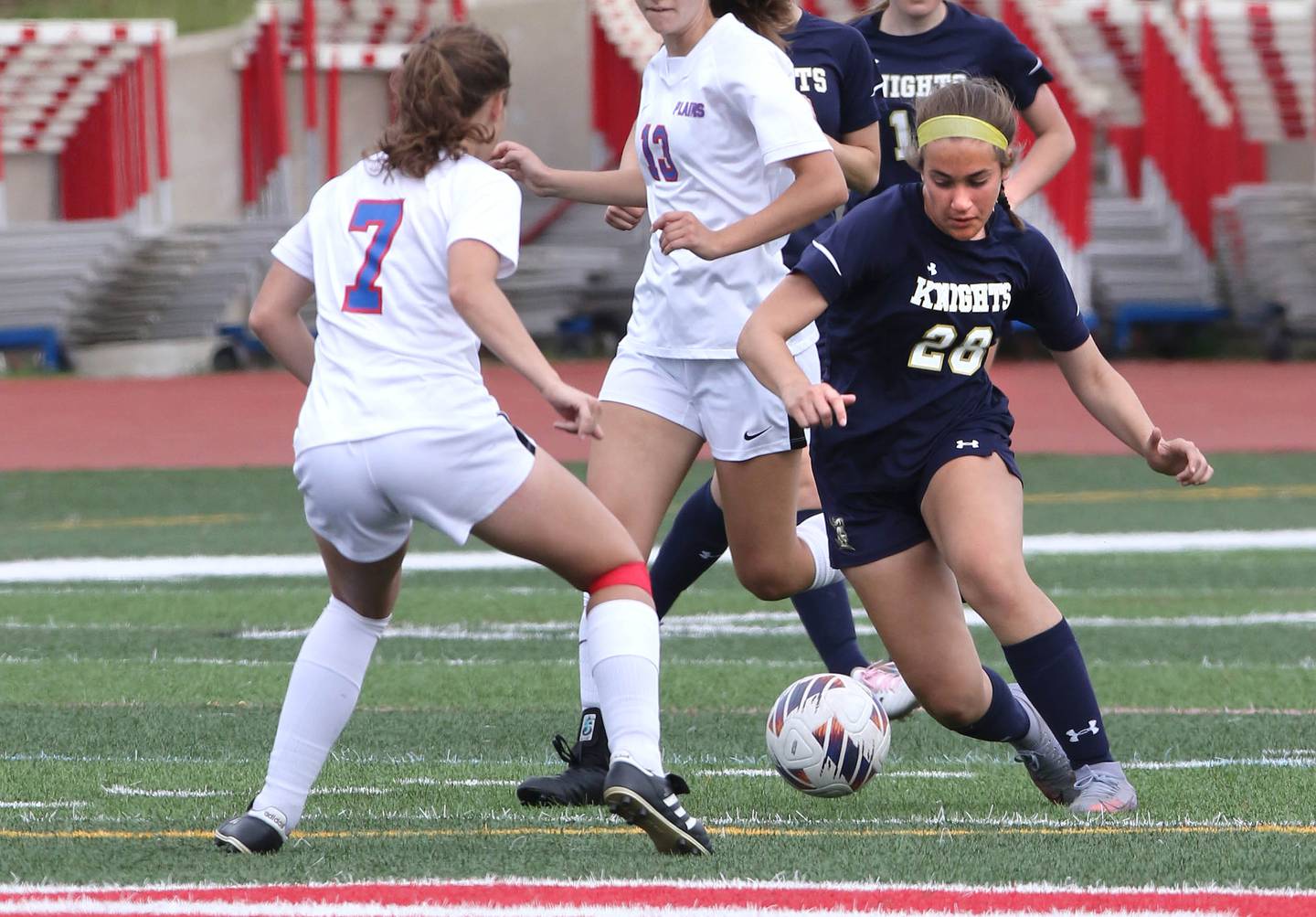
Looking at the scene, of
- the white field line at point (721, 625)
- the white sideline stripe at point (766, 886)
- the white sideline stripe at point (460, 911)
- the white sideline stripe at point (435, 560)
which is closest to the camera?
the white sideline stripe at point (460, 911)

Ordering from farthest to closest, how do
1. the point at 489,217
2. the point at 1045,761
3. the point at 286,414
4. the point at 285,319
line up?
the point at 286,414, the point at 1045,761, the point at 285,319, the point at 489,217

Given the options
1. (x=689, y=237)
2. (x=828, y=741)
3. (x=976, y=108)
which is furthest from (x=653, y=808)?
(x=976, y=108)

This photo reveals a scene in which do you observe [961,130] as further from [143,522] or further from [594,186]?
[143,522]

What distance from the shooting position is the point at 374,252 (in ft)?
13.8

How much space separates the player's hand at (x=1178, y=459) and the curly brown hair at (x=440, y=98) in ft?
5.72

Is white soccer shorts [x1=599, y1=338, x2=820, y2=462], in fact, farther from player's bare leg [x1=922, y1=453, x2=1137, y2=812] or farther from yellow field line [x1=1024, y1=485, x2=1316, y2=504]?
yellow field line [x1=1024, y1=485, x2=1316, y2=504]

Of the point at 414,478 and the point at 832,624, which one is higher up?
the point at 414,478

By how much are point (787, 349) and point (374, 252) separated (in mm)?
1039

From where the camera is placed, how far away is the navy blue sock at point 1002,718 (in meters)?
5.16

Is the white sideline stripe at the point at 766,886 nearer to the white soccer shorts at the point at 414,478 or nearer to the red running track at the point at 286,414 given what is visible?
the white soccer shorts at the point at 414,478

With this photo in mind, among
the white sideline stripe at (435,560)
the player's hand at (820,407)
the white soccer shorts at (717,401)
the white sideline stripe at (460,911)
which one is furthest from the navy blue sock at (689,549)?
the white sideline stripe at (435,560)

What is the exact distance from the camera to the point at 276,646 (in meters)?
8.16

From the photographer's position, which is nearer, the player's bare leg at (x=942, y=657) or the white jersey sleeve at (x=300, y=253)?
the white jersey sleeve at (x=300, y=253)

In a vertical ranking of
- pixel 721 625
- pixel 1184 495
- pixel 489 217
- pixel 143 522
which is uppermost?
pixel 489 217
